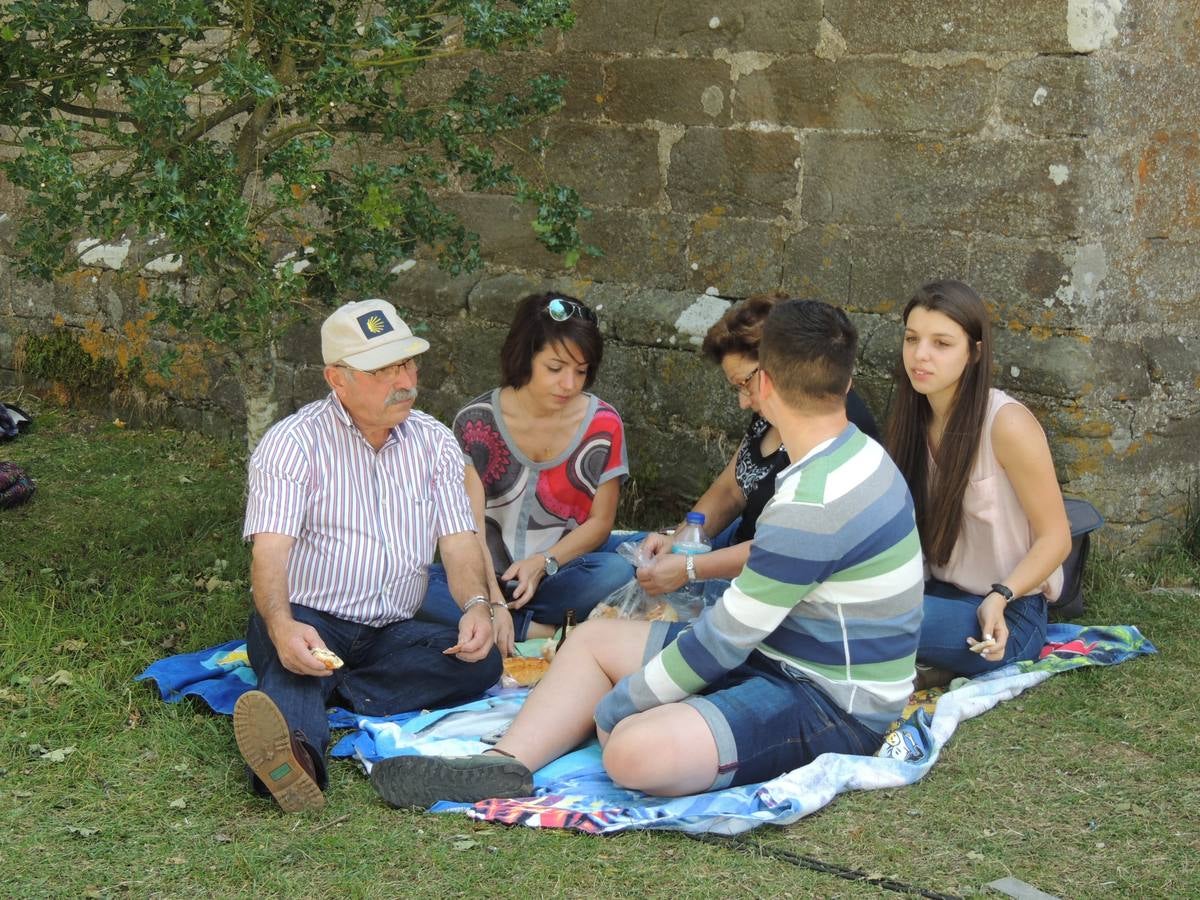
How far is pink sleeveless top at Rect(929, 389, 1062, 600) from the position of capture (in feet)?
13.6

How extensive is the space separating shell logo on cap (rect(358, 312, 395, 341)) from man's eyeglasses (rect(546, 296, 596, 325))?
749mm

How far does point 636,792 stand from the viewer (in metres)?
3.46

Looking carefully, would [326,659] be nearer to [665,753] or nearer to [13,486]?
[665,753]

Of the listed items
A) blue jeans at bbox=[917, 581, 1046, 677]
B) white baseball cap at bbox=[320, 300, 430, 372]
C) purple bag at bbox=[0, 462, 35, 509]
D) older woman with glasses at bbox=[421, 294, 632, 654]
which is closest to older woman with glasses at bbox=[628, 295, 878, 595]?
older woman with glasses at bbox=[421, 294, 632, 654]

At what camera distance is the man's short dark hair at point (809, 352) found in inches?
130

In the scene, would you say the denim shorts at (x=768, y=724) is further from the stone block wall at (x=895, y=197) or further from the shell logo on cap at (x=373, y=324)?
the stone block wall at (x=895, y=197)

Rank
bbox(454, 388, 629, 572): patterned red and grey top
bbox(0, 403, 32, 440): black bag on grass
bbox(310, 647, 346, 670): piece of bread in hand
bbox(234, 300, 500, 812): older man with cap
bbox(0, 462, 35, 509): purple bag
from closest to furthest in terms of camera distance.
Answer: bbox(310, 647, 346, 670): piece of bread in hand, bbox(234, 300, 500, 812): older man with cap, bbox(454, 388, 629, 572): patterned red and grey top, bbox(0, 462, 35, 509): purple bag, bbox(0, 403, 32, 440): black bag on grass

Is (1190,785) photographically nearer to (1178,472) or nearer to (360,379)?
(1178,472)

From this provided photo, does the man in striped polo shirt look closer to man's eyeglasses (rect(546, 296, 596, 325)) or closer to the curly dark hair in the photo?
the curly dark hair

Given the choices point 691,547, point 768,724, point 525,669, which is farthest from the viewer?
point 525,669

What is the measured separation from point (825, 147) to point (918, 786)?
8.41ft

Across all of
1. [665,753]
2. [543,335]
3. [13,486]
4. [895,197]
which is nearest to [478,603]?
[665,753]

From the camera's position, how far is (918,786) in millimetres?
3578

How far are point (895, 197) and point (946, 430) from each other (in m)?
1.24
